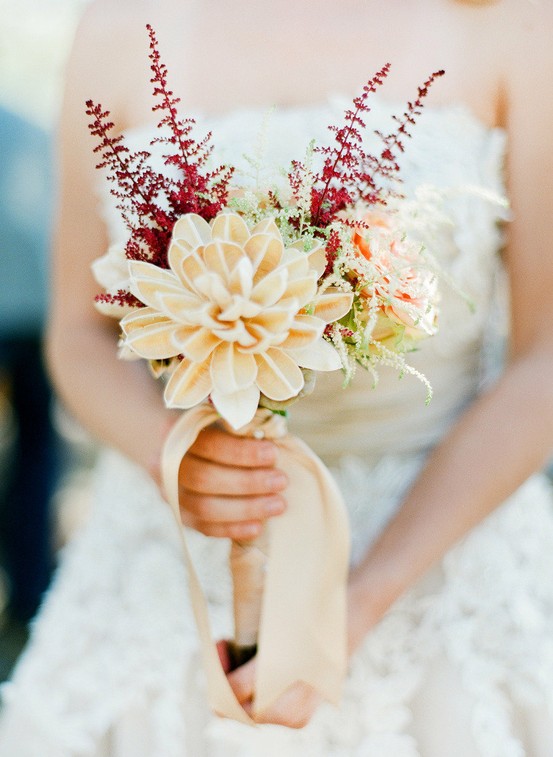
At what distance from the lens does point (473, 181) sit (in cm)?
117

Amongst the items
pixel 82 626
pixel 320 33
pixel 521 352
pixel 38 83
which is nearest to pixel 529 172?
pixel 521 352

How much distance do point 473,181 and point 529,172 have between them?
8 centimetres

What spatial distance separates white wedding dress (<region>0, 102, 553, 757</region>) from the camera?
994mm

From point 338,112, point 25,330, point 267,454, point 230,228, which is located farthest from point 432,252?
point 25,330

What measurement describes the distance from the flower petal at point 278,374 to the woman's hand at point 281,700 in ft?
1.32

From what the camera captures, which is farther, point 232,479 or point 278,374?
point 232,479

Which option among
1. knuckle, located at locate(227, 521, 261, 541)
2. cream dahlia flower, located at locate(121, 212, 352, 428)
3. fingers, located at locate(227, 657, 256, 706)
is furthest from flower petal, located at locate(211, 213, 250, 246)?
fingers, located at locate(227, 657, 256, 706)

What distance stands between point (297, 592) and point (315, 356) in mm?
346

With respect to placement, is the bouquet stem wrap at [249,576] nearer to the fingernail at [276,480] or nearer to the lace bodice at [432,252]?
the fingernail at [276,480]

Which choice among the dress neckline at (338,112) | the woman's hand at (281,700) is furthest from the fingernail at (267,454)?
the dress neckline at (338,112)

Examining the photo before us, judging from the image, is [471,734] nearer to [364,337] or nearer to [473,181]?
[364,337]

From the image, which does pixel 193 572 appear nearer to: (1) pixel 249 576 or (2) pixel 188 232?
(1) pixel 249 576

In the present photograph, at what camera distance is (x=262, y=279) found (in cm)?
67

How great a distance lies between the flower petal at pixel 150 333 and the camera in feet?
2.32
